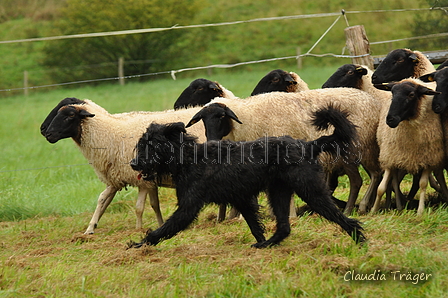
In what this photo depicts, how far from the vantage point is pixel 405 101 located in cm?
618

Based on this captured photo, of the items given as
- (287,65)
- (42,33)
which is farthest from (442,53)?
(42,33)

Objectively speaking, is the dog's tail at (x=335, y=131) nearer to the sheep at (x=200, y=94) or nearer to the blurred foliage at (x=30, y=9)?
the sheep at (x=200, y=94)

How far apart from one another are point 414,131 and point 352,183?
1.35 meters

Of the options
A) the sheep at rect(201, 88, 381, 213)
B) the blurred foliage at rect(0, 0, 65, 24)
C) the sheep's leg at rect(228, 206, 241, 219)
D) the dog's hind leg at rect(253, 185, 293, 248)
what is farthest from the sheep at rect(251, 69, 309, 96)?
the blurred foliage at rect(0, 0, 65, 24)

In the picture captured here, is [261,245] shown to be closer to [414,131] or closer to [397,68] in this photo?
[414,131]

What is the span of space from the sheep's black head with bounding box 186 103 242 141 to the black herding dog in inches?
45.9

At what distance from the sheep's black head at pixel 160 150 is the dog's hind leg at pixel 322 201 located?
3.84ft

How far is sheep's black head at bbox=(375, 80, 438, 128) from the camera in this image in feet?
20.1

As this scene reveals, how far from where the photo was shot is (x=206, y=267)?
14.8ft

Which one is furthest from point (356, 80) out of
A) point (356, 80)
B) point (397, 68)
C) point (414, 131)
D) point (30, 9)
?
point (30, 9)

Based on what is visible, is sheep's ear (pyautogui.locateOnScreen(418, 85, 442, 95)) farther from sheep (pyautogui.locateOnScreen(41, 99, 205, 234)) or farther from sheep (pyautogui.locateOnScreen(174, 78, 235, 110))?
sheep (pyautogui.locateOnScreen(174, 78, 235, 110))

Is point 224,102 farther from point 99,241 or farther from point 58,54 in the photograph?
point 58,54

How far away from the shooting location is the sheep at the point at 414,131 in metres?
6.19

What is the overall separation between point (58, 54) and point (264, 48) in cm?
1144
